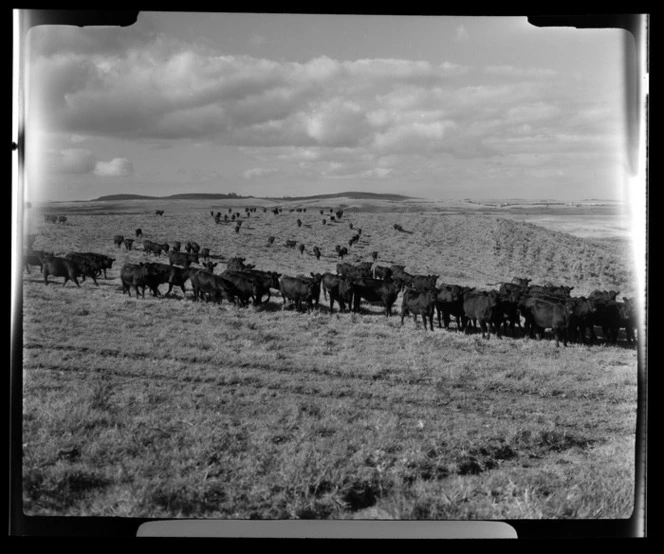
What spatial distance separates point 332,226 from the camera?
20.8 ft

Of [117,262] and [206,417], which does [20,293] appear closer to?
[117,262]

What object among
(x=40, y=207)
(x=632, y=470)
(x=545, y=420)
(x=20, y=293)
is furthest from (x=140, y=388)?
(x=632, y=470)

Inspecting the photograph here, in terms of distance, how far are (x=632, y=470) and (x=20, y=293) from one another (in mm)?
5872

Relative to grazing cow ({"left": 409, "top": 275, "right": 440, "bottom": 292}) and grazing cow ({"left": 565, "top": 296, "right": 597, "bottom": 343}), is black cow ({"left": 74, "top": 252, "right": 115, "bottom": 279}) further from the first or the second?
grazing cow ({"left": 565, "top": 296, "right": 597, "bottom": 343})

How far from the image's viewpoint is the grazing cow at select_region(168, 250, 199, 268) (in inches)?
278

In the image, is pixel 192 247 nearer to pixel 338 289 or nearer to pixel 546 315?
pixel 338 289

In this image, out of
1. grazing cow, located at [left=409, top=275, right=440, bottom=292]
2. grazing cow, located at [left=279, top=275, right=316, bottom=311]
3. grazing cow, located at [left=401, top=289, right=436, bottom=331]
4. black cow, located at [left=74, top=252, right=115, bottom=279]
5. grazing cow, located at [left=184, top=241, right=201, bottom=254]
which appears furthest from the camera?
grazing cow, located at [left=279, top=275, right=316, bottom=311]

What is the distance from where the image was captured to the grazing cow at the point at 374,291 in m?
8.27

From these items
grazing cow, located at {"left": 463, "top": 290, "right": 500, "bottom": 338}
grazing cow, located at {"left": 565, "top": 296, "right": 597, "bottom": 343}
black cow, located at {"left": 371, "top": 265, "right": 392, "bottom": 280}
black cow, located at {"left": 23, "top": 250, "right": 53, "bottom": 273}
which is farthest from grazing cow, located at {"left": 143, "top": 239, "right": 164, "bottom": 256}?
grazing cow, located at {"left": 565, "top": 296, "right": 597, "bottom": 343}

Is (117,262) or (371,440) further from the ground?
(117,262)

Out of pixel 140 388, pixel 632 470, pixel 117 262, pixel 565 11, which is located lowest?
pixel 632 470

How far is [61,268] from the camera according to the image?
591 cm

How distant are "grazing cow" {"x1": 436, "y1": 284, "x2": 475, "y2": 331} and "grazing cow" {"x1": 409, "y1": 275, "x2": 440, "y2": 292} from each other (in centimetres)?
19

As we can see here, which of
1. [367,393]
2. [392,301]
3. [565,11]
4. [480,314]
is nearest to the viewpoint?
[565,11]
